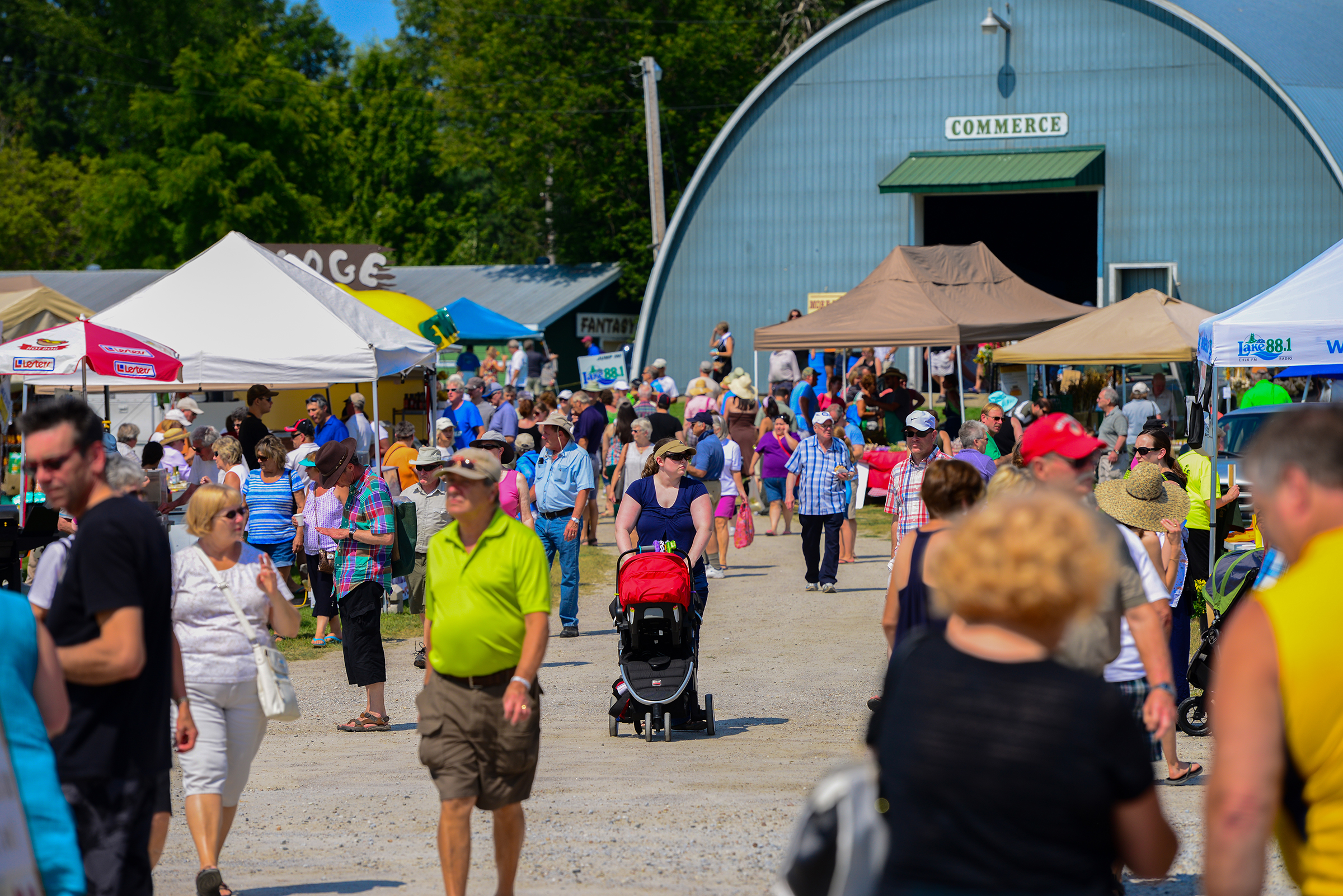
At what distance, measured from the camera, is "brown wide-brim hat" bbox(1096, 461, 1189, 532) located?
23.0ft

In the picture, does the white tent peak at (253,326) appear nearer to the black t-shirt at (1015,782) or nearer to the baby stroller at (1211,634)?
the baby stroller at (1211,634)

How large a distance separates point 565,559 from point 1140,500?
6.34m

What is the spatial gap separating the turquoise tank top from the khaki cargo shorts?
6.20ft

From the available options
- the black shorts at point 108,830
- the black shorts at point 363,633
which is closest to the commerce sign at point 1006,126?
the black shorts at point 363,633

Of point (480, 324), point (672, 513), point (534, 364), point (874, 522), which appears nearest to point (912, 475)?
point (672, 513)

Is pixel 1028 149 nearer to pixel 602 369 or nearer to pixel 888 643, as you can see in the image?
pixel 602 369

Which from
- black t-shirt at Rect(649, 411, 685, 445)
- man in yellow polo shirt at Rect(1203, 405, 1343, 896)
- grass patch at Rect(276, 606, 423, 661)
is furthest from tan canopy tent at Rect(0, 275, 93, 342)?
man in yellow polo shirt at Rect(1203, 405, 1343, 896)

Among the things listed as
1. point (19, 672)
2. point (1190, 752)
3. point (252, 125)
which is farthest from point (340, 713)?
point (252, 125)

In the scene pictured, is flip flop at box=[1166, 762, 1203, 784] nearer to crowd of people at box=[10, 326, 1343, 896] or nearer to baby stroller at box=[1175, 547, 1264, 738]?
crowd of people at box=[10, 326, 1343, 896]

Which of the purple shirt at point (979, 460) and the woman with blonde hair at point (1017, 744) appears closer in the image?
the woman with blonde hair at point (1017, 744)

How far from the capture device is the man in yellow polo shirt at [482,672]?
5.32 meters

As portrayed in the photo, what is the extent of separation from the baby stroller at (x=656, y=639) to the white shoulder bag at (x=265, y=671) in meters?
3.29

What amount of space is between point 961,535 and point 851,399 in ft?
72.7

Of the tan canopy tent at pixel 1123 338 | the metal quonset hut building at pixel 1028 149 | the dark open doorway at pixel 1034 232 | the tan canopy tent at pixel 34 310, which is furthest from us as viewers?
the dark open doorway at pixel 1034 232
